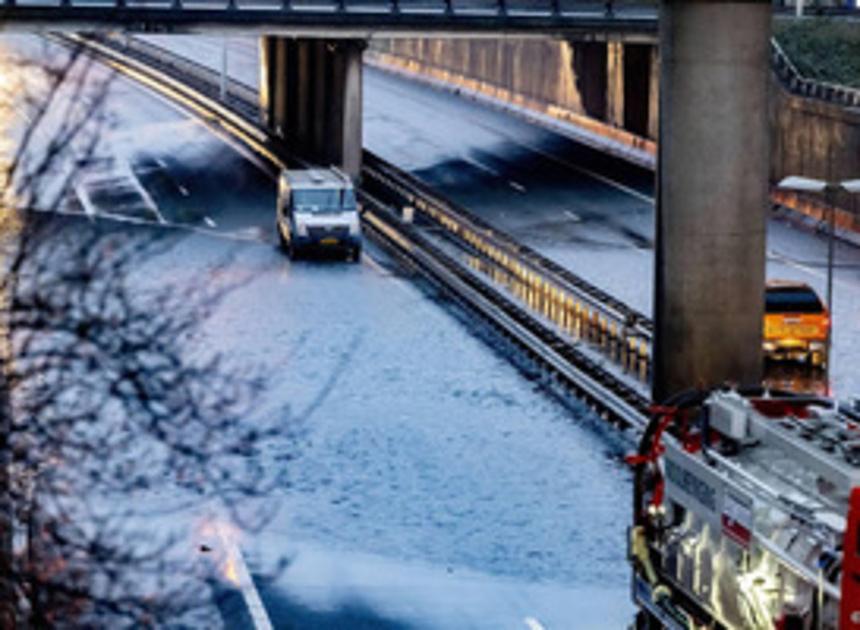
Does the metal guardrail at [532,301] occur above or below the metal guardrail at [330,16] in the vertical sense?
below

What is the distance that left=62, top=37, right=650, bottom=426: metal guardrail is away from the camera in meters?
48.4

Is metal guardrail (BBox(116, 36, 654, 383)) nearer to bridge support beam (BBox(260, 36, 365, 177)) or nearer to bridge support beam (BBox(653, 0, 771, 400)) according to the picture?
bridge support beam (BBox(260, 36, 365, 177))

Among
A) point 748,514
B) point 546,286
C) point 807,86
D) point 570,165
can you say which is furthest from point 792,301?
point 570,165

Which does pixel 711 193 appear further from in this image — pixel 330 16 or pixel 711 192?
pixel 330 16

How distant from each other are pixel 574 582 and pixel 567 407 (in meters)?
14.1

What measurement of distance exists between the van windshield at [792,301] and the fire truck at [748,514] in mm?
23068

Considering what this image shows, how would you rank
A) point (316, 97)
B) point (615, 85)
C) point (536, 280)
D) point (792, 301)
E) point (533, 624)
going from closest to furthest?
point (533, 624)
point (792, 301)
point (536, 280)
point (316, 97)
point (615, 85)

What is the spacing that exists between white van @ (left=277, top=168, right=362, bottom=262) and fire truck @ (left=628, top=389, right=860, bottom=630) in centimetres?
4041

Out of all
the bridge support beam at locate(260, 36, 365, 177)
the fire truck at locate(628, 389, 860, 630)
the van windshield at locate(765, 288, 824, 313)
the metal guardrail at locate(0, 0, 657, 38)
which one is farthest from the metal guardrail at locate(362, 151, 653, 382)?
the fire truck at locate(628, 389, 860, 630)

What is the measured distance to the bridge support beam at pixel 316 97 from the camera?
8025 centimetres

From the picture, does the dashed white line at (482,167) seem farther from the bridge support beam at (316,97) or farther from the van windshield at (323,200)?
the van windshield at (323,200)

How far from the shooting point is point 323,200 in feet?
219

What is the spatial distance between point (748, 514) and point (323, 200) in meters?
45.7

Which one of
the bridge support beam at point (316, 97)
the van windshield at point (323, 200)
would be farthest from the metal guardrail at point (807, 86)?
the van windshield at point (323, 200)
